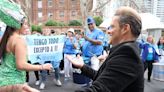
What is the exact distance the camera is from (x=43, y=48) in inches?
351

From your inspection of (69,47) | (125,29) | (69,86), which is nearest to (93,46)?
(69,86)

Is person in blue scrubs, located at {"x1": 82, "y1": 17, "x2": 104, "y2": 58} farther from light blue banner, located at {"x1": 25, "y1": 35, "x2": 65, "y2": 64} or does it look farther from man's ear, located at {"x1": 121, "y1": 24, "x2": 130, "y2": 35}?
man's ear, located at {"x1": 121, "y1": 24, "x2": 130, "y2": 35}

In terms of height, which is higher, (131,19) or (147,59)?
(131,19)

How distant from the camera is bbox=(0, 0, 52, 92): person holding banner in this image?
3180 millimetres

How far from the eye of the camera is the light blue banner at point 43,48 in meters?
8.68

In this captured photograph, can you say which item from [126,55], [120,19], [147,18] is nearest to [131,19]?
[120,19]

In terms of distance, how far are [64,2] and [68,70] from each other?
62.4 metres

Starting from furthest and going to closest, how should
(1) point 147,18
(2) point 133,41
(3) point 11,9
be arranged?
(1) point 147,18 < (3) point 11,9 < (2) point 133,41

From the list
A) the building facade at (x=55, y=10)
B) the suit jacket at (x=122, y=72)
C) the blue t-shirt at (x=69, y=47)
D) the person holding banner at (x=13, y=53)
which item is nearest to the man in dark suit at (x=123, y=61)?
the suit jacket at (x=122, y=72)

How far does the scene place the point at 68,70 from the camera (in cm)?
1057

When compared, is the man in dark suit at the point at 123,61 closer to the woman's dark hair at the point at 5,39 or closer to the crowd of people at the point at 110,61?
the crowd of people at the point at 110,61

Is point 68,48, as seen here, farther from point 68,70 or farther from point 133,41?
point 133,41

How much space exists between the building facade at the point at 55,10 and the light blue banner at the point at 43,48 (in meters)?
61.7

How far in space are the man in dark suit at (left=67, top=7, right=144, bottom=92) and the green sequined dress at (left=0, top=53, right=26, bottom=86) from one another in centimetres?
150
